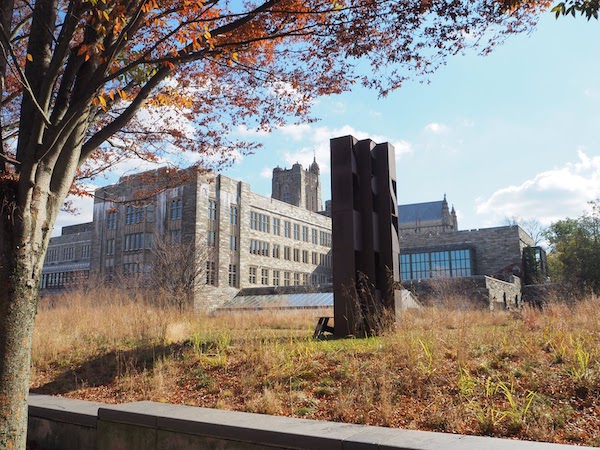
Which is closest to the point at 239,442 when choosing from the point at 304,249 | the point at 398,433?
the point at 398,433

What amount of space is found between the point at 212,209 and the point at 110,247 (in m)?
11.5

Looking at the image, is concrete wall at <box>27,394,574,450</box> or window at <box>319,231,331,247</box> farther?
window at <box>319,231,331,247</box>

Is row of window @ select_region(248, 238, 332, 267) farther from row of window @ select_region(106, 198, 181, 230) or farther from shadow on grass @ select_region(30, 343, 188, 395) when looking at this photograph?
shadow on grass @ select_region(30, 343, 188, 395)

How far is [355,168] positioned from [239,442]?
7.61 m

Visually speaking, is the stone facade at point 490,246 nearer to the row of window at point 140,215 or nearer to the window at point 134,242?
the row of window at point 140,215

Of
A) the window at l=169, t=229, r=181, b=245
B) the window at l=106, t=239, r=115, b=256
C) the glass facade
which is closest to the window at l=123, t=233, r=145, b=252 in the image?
the window at l=106, t=239, r=115, b=256

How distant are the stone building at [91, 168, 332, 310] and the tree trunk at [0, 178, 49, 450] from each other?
103 ft

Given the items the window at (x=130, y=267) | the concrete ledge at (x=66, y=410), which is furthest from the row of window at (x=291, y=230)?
the concrete ledge at (x=66, y=410)

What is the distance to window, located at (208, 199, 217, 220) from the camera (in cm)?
4246

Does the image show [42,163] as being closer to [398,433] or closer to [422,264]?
[398,433]

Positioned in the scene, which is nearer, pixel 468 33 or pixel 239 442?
pixel 239 442

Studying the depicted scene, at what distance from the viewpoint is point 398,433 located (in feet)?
12.5

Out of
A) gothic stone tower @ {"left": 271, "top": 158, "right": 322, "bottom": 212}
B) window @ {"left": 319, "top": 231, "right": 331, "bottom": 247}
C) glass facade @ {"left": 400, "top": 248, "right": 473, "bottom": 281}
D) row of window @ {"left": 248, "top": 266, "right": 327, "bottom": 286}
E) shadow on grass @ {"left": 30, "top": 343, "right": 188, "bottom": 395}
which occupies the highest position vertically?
gothic stone tower @ {"left": 271, "top": 158, "right": 322, "bottom": 212}

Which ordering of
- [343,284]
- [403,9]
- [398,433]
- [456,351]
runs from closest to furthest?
[398,433] → [403,9] → [456,351] → [343,284]
